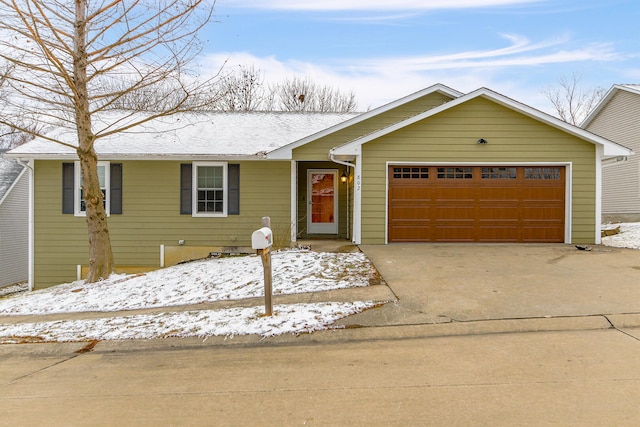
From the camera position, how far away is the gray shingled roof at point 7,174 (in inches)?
666

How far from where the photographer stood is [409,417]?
8.90 feet

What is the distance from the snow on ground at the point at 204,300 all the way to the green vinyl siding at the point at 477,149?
2.34 meters

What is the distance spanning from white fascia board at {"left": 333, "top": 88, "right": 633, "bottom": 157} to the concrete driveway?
269 centimetres

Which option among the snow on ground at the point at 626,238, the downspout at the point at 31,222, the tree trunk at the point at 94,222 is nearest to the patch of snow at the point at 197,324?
the tree trunk at the point at 94,222

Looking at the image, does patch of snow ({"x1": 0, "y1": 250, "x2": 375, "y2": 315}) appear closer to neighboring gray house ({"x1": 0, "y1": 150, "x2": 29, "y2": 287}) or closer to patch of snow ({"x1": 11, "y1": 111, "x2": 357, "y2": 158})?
patch of snow ({"x1": 11, "y1": 111, "x2": 357, "y2": 158})

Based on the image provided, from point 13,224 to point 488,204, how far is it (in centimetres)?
1964

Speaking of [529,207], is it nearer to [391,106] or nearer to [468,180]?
[468,180]

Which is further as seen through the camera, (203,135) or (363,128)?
(203,135)

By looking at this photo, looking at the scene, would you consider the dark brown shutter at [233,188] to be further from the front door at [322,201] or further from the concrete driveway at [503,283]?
the concrete driveway at [503,283]

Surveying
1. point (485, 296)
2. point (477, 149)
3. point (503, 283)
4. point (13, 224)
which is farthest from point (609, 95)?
point (13, 224)

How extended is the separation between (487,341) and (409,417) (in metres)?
1.90

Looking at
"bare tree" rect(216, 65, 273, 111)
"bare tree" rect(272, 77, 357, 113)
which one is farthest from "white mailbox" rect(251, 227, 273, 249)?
"bare tree" rect(272, 77, 357, 113)

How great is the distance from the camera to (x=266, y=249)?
4.95 meters

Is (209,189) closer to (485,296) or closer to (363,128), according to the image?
(363,128)
